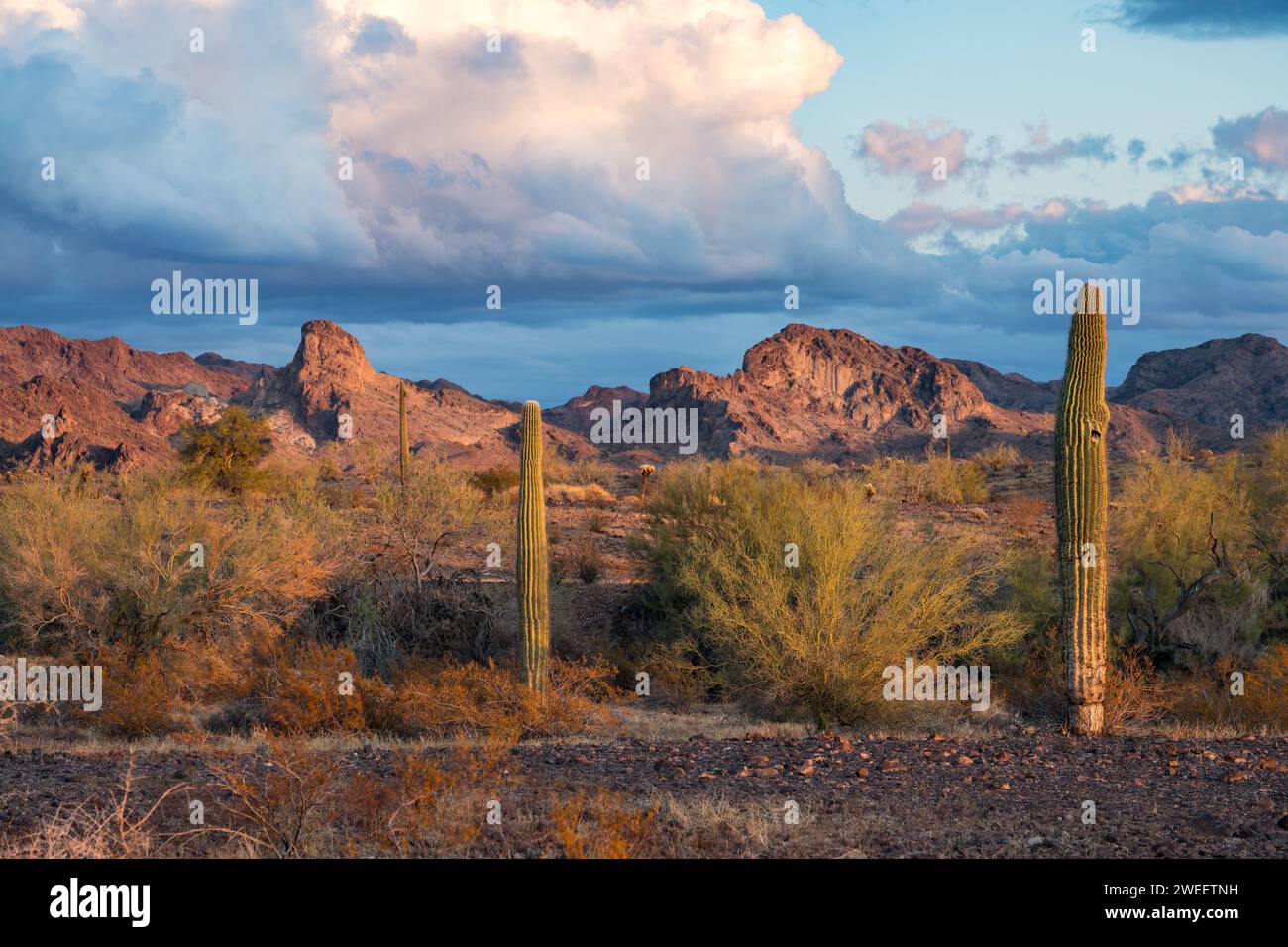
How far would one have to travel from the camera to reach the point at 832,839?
24.8ft

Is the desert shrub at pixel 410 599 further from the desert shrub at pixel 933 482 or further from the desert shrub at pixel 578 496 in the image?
the desert shrub at pixel 933 482

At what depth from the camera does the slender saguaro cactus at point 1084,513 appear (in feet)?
38.0

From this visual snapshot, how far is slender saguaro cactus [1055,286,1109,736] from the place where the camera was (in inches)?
456

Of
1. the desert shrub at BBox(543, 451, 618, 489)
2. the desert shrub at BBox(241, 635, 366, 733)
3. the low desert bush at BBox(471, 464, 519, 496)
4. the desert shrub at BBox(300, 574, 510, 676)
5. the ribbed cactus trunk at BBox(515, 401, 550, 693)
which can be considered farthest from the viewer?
the desert shrub at BBox(543, 451, 618, 489)

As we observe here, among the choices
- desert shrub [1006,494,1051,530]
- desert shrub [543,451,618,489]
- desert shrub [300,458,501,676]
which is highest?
Answer: desert shrub [543,451,618,489]

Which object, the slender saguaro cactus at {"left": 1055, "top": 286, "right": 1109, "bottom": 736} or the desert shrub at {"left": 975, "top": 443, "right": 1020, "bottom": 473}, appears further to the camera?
the desert shrub at {"left": 975, "top": 443, "right": 1020, "bottom": 473}

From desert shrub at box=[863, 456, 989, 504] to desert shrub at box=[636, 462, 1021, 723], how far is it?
58.1 ft

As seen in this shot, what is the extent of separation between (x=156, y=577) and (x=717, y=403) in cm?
6425

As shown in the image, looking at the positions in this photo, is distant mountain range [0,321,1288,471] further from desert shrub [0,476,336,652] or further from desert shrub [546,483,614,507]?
desert shrub [0,476,336,652]

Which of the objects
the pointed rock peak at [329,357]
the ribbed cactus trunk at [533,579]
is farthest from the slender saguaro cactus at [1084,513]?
the pointed rock peak at [329,357]

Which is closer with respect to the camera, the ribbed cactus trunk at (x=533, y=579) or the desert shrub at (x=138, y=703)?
the desert shrub at (x=138, y=703)

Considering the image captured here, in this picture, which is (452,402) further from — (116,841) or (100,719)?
(116,841)

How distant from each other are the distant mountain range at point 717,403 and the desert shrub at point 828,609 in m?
48.9

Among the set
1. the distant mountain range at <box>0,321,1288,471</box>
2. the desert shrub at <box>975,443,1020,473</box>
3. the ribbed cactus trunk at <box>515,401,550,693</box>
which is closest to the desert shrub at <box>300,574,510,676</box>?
the ribbed cactus trunk at <box>515,401,550,693</box>
